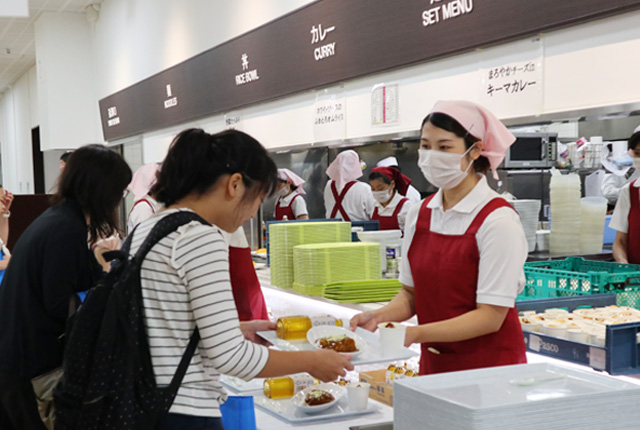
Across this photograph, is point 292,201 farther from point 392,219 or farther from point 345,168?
point 392,219

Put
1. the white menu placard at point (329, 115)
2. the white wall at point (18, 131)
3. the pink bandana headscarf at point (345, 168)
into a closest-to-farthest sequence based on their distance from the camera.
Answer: the white menu placard at point (329, 115)
the pink bandana headscarf at point (345, 168)
the white wall at point (18, 131)

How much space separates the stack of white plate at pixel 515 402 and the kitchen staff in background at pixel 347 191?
561cm

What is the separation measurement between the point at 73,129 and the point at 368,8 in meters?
7.51

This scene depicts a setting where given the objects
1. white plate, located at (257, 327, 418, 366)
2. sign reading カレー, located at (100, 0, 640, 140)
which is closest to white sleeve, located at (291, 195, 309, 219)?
sign reading カレー, located at (100, 0, 640, 140)

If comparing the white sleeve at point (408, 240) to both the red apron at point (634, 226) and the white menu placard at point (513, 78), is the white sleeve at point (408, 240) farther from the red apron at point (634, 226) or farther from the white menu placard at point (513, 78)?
the red apron at point (634, 226)

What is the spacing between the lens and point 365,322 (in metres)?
2.32

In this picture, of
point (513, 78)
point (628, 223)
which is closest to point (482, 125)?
point (513, 78)

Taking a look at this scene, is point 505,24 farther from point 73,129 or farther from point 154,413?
point 73,129

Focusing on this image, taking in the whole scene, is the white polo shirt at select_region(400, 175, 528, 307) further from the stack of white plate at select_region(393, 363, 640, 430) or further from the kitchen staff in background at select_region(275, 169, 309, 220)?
the kitchen staff in background at select_region(275, 169, 309, 220)

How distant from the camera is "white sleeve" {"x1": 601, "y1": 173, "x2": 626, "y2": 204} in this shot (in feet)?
23.2

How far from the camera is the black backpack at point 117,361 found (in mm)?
1497

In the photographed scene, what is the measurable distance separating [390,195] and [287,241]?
2658mm

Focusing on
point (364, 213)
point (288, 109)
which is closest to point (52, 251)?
point (288, 109)

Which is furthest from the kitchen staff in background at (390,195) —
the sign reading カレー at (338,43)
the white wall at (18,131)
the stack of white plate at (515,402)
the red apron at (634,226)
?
the white wall at (18,131)
